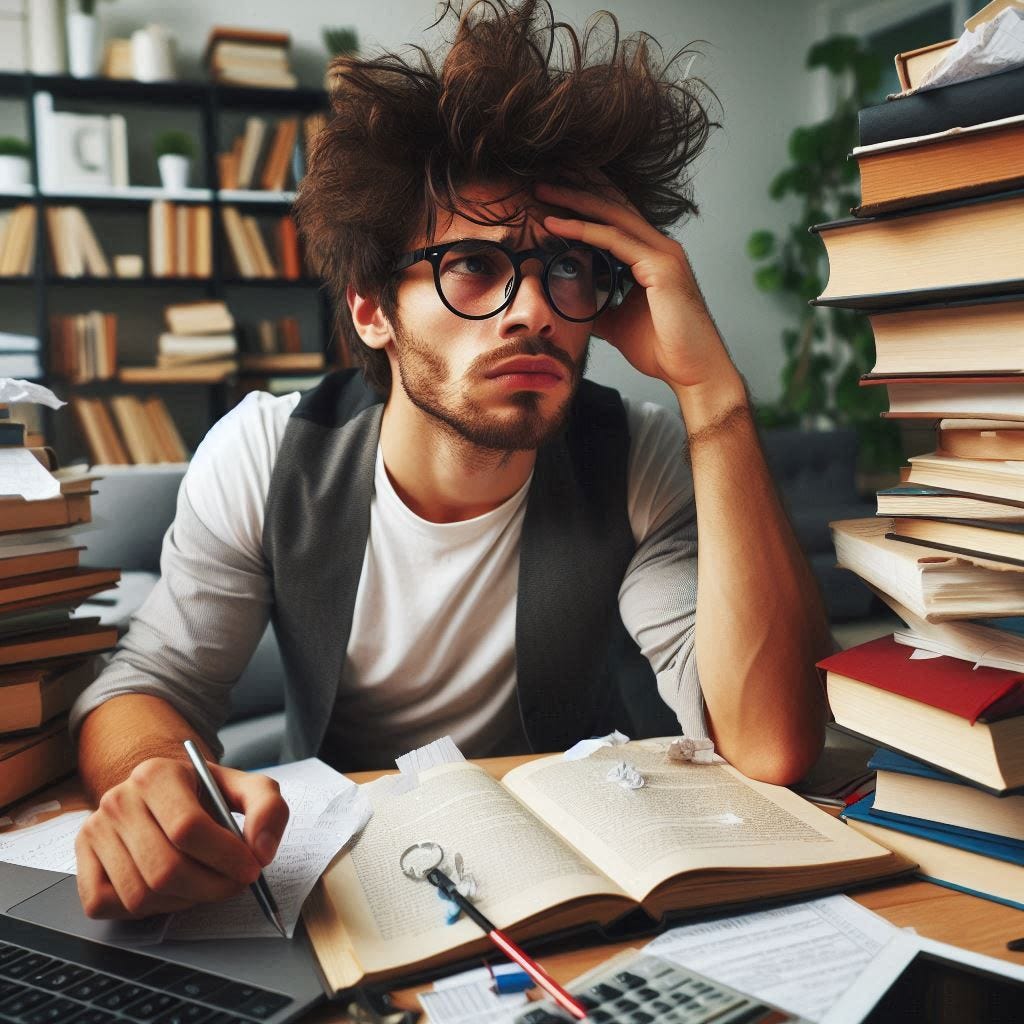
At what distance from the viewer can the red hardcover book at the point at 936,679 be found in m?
0.72

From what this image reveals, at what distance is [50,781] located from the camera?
38.7 inches

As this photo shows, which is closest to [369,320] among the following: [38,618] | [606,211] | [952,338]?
[606,211]

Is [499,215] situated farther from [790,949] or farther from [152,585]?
[152,585]

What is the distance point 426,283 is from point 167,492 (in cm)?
139

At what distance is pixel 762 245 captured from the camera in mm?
5137

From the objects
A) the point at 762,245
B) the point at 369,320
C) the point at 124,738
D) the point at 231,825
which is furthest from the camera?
the point at 762,245

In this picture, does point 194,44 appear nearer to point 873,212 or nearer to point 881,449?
point 881,449

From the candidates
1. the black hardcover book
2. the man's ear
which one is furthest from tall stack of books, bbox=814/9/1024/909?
the man's ear

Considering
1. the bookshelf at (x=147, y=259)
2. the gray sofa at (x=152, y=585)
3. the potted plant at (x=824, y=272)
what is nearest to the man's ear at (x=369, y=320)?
the gray sofa at (x=152, y=585)

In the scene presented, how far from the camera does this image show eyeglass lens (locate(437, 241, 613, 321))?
3.72 feet

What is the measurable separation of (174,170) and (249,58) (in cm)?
60

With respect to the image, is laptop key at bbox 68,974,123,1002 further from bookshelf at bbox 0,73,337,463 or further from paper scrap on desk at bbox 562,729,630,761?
bookshelf at bbox 0,73,337,463

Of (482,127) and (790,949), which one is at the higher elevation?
(482,127)

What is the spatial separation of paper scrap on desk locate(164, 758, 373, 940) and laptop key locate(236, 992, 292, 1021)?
0.24ft
